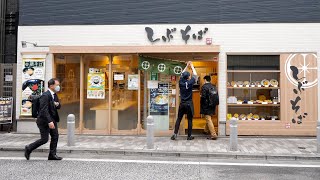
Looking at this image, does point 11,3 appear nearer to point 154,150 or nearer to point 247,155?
point 154,150

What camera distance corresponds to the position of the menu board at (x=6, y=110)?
12.0 metres

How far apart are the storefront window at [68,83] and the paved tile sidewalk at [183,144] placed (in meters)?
1.02

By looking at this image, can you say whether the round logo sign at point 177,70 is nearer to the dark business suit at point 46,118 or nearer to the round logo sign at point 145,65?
the round logo sign at point 145,65

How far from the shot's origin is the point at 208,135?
11742 mm

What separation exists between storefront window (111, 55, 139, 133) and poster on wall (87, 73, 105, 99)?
39 cm

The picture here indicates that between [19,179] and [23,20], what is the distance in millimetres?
7548

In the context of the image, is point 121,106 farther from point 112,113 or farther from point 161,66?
point 161,66

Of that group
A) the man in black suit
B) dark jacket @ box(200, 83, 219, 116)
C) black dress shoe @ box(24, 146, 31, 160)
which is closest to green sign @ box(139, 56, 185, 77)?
dark jacket @ box(200, 83, 219, 116)

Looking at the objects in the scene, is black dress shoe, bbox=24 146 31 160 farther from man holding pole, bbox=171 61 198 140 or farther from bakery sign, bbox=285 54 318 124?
bakery sign, bbox=285 54 318 124

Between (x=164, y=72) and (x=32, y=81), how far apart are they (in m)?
4.75

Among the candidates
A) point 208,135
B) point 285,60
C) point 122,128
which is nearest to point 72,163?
point 122,128

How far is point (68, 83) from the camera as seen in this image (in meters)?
12.3

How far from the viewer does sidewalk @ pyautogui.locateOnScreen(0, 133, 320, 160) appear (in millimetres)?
8789

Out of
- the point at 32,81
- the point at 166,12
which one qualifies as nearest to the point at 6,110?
the point at 32,81
